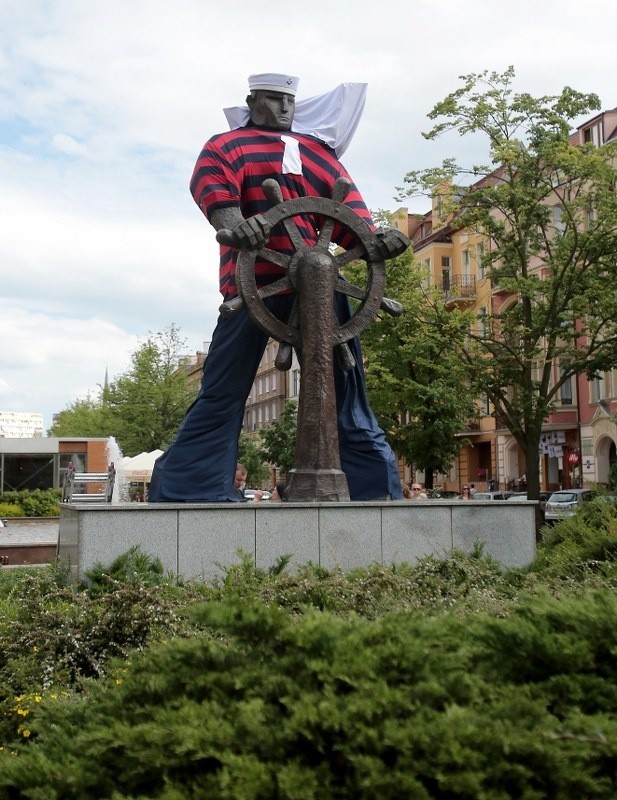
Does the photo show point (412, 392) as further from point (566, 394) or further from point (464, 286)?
point (464, 286)

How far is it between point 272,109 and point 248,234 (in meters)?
1.57

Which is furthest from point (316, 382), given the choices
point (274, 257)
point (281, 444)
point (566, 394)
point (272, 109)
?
point (566, 394)

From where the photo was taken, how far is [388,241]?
9.49m

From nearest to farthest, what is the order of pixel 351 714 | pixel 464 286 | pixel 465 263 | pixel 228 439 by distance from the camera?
pixel 351 714
pixel 228 439
pixel 464 286
pixel 465 263

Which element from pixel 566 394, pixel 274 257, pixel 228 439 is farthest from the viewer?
pixel 566 394

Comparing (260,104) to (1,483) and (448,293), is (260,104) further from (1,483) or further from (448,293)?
(1,483)

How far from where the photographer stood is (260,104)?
9.49m

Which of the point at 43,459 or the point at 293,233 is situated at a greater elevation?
the point at 293,233

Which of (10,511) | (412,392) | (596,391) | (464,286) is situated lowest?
(10,511)

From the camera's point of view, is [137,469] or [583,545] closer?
[583,545]

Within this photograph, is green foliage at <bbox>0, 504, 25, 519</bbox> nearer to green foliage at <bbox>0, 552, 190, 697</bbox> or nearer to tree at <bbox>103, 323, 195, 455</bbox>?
tree at <bbox>103, 323, 195, 455</bbox>

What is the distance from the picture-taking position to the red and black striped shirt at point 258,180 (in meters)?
9.05

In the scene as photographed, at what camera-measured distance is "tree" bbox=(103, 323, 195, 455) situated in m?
47.3

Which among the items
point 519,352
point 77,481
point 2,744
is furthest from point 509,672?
point 519,352
